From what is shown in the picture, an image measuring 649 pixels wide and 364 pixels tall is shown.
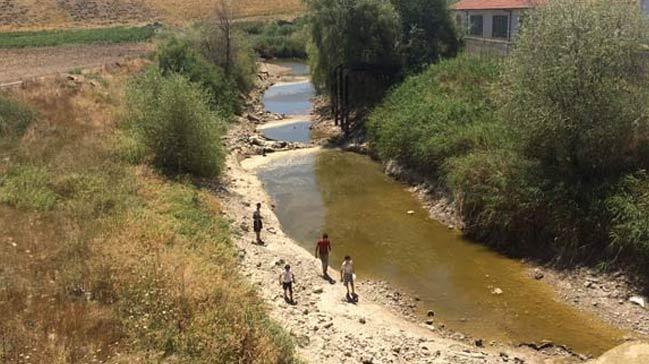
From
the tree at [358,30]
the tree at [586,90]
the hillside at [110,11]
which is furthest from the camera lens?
the hillside at [110,11]

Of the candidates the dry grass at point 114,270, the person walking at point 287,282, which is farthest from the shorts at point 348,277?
the dry grass at point 114,270

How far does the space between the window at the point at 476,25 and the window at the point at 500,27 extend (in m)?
2.12

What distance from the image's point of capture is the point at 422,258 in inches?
945

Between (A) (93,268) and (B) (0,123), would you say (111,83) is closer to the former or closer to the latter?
(B) (0,123)

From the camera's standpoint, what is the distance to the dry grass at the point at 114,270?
1274 centimetres

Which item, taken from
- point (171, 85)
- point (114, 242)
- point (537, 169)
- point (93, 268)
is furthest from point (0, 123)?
point (537, 169)

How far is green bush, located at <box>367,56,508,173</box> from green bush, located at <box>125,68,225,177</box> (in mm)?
11154

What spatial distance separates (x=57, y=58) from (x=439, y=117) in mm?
50244

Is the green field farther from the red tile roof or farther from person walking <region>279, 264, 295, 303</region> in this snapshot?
person walking <region>279, 264, 295, 303</region>

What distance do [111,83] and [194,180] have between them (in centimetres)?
2078

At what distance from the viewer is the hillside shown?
11600 centimetres

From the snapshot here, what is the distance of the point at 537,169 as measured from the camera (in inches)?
961

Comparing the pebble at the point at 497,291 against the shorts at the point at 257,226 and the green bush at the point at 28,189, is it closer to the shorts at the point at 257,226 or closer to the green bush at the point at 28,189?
the shorts at the point at 257,226

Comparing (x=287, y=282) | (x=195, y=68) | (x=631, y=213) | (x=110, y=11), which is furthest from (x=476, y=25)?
(x=110, y=11)
